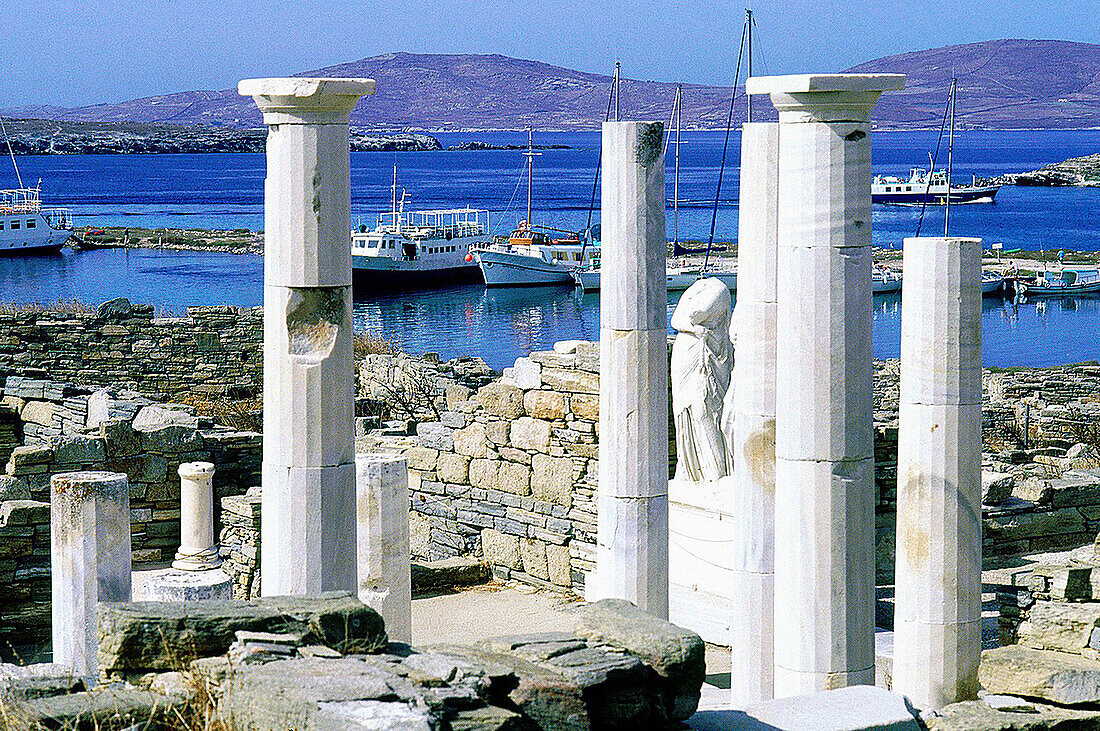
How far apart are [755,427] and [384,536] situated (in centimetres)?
283

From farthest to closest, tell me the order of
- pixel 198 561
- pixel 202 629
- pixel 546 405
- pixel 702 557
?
pixel 546 405 → pixel 702 557 → pixel 198 561 → pixel 202 629

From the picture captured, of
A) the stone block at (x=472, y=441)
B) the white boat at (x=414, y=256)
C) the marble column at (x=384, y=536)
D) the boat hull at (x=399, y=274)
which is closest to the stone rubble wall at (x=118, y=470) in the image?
the stone block at (x=472, y=441)

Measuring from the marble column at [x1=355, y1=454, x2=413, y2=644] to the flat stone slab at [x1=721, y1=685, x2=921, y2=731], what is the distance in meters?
3.96

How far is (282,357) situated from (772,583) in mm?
2899

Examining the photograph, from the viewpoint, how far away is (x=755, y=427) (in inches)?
356

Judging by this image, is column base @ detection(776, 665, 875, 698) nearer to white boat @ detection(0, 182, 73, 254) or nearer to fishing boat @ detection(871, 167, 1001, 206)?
white boat @ detection(0, 182, 73, 254)

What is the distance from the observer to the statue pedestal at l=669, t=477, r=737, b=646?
1238cm

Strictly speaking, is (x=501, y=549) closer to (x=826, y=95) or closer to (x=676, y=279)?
(x=826, y=95)

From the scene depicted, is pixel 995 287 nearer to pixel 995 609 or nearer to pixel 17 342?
pixel 17 342

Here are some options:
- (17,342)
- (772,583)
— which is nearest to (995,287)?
(17,342)

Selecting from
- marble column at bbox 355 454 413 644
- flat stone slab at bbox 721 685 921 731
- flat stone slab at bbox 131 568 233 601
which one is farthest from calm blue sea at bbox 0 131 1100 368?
flat stone slab at bbox 721 685 921 731

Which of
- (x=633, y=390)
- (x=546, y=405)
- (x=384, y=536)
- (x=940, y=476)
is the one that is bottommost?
(x=384, y=536)

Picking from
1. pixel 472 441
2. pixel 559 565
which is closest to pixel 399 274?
pixel 472 441

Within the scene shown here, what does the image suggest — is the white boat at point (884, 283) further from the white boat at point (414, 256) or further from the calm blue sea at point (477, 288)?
the white boat at point (414, 256)
